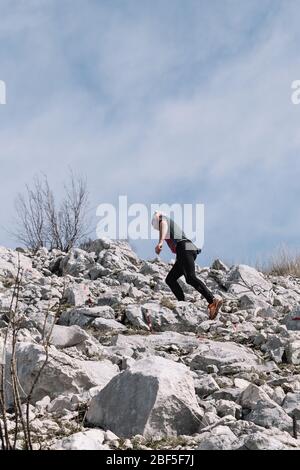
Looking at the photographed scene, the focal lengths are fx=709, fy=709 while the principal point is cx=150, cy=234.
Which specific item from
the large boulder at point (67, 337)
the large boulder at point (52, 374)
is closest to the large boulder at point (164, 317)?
the large boulder at point (67, 337)

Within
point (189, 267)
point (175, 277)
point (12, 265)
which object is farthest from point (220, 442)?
point (12, 265)

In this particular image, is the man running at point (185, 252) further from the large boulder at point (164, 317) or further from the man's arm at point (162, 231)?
the large boulder at point (164, 317)

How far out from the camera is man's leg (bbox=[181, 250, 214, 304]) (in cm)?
1060

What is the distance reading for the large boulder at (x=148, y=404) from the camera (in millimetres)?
4617

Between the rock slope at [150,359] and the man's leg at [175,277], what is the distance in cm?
25

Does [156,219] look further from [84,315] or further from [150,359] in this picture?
[150,359]

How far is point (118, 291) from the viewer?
12.1 m

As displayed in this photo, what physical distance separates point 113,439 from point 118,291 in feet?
25.5

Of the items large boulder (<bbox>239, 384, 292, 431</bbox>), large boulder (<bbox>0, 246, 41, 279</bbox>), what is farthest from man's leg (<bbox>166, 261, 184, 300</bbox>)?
large boulder (<bbox>239, 384, 292, 431</bbox>)

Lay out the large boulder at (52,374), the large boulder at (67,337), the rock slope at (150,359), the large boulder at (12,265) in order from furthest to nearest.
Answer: the large boulder at (12,265), the large boulder at (67,337), the large boulder at (52,374), the rock slope at (150,359)

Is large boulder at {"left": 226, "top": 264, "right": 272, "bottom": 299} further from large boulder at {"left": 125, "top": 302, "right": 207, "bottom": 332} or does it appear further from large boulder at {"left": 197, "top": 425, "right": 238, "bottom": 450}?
large boulder at {"left": 197, "top": 425, "right": 238, "bottom": 450}

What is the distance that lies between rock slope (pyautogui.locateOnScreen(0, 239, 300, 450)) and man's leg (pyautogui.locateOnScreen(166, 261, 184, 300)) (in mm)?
255
